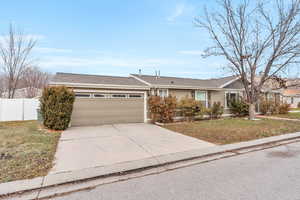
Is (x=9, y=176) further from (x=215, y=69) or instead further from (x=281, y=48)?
(x=281, y=48)

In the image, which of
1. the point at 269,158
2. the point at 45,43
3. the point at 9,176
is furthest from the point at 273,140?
the point at 45,43

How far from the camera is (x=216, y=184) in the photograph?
3.15 metres

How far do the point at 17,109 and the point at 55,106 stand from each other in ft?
22.7

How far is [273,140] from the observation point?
21.3 feet

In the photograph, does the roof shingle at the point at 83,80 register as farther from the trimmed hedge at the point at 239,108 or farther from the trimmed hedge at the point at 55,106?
the trimmed hedge at the point at 239,108

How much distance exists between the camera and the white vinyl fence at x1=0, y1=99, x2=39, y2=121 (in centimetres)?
1224

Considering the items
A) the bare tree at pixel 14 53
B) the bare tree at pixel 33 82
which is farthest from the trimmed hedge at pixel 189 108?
the bare tree at pixel 33 82

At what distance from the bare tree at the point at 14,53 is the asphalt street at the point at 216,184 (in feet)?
61.2

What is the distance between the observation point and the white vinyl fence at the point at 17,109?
12.2 metres

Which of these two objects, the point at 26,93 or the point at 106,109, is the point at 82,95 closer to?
the point at 106,109

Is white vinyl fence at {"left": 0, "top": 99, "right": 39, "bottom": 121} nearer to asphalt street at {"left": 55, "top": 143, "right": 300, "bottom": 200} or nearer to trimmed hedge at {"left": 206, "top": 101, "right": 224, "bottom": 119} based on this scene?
asphalt street at {"left": 55, "top": 143, "right": 300, "bottom": 200}

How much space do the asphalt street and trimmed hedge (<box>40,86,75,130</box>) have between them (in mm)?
6589

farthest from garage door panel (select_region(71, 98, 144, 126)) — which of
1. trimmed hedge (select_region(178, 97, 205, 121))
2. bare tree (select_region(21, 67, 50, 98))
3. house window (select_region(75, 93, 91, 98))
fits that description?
bare tree (select_region(21, 67, 50, 98))

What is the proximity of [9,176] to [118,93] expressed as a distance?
8.04m
